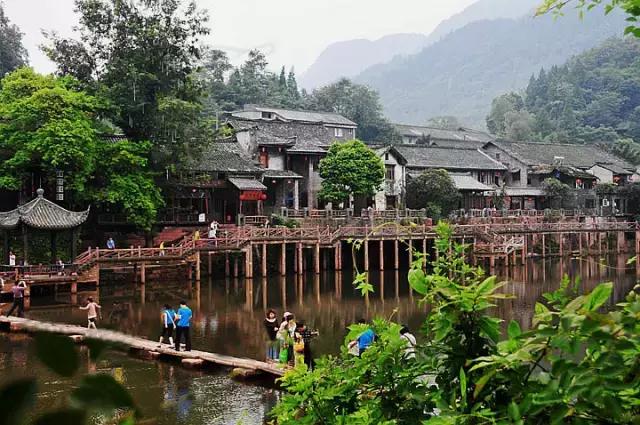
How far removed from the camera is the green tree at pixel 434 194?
4494 centimetres

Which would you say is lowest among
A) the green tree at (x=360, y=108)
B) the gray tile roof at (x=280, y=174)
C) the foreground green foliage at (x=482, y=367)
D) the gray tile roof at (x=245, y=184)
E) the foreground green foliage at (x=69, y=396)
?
A: the foreground green foliage at (x=482, y=367)

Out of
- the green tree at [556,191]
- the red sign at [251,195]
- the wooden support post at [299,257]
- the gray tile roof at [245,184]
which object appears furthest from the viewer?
the green tree at [556,191]

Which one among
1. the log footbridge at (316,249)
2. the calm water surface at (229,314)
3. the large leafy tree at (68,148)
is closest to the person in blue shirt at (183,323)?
the calm water surface at (229,314)

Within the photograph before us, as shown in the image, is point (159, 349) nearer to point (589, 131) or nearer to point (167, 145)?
point (167, 145)

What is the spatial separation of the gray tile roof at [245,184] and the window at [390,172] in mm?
11127

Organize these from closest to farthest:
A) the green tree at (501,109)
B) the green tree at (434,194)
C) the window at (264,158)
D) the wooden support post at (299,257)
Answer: the wooden support post at (299,257) → the window at (264,158) → the green tree at (434,194) → the green tree at (501,109)

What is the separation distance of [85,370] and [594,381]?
169cm

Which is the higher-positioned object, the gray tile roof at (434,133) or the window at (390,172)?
the gray tile roof at (434,133)

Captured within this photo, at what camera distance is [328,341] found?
1884 cm

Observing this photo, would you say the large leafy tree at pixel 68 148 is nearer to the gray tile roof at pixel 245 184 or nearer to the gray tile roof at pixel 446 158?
the gray tile roof at pixel 245 184

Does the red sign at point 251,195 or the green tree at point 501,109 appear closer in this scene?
the red sign at point 251,195

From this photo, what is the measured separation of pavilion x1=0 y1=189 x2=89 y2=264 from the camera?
27.4 m

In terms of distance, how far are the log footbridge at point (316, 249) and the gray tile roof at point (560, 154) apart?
9108 mm

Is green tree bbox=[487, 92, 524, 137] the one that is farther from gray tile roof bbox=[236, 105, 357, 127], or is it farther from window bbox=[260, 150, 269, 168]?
window bbox=[260, 150, 269, 168]
